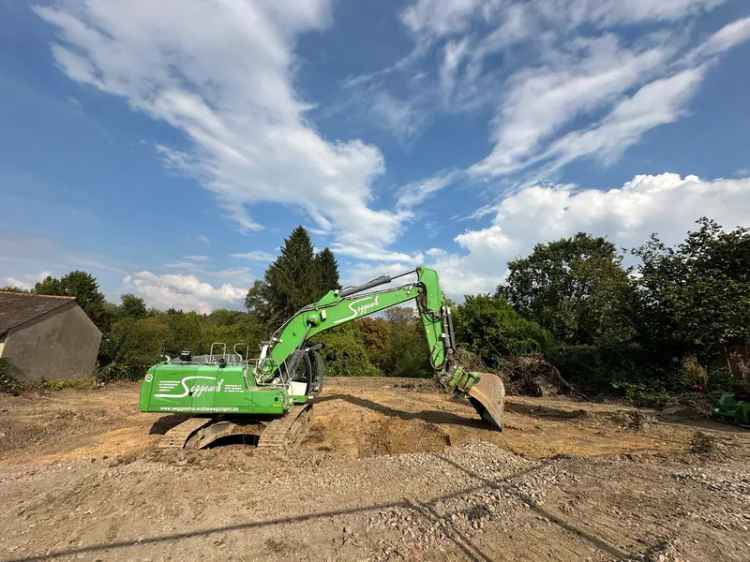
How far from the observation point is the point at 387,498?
4.78 metres


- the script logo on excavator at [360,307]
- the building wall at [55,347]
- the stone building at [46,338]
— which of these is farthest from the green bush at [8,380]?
the script logo on excavator at [360,307]

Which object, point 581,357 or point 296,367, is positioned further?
point 581,357

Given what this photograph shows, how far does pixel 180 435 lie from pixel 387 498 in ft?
13.8

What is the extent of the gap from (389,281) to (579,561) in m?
6.19

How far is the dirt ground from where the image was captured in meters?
3.70

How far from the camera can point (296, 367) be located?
8.95 metres

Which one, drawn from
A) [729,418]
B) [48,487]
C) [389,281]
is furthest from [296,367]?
[729,418]

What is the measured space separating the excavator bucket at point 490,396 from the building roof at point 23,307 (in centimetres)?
1987

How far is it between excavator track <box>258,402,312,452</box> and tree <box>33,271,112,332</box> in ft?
84.2

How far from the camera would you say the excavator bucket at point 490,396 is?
848cm

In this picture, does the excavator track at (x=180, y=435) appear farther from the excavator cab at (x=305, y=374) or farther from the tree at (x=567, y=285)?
the tree at (x=567, y=285)

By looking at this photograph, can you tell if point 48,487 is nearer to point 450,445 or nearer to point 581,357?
point 450,445

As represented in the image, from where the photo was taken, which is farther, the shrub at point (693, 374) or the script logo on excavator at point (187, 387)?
the shrub at point (693, 374)

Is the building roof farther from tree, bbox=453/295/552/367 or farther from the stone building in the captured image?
tree, bbox=453/295/552/367
